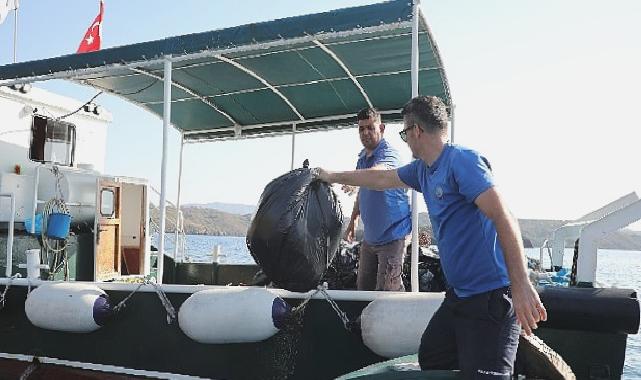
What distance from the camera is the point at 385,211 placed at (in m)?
4.81

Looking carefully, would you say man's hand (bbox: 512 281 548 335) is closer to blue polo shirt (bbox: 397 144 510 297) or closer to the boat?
blue polo shirt (bbox: 397 144 510 297)

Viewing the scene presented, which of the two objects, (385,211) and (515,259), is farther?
(385,211)

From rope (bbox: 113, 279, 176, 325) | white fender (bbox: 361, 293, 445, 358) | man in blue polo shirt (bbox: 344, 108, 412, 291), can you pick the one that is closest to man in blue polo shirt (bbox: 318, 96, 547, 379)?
white fender (bbox: 361, 293, 445, 358)

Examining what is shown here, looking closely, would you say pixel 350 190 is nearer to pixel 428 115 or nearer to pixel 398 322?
pixel 398 322

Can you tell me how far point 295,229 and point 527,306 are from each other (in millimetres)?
1854

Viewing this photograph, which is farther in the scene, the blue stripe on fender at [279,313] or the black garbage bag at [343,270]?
the black garbage bag at [343,270]

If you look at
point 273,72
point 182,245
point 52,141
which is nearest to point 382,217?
point 273,72

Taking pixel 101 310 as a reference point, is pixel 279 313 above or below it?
above

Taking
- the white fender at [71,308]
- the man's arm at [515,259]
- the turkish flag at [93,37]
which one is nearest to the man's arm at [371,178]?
the man's arm at [515,259]

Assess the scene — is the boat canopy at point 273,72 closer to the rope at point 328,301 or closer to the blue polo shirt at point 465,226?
the rope at point 328,301

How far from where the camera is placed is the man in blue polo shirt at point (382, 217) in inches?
188

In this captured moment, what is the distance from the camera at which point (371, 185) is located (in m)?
3.66

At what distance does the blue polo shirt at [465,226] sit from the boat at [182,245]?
1187mm

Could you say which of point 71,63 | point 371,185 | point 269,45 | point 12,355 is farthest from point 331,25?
point 12,355
